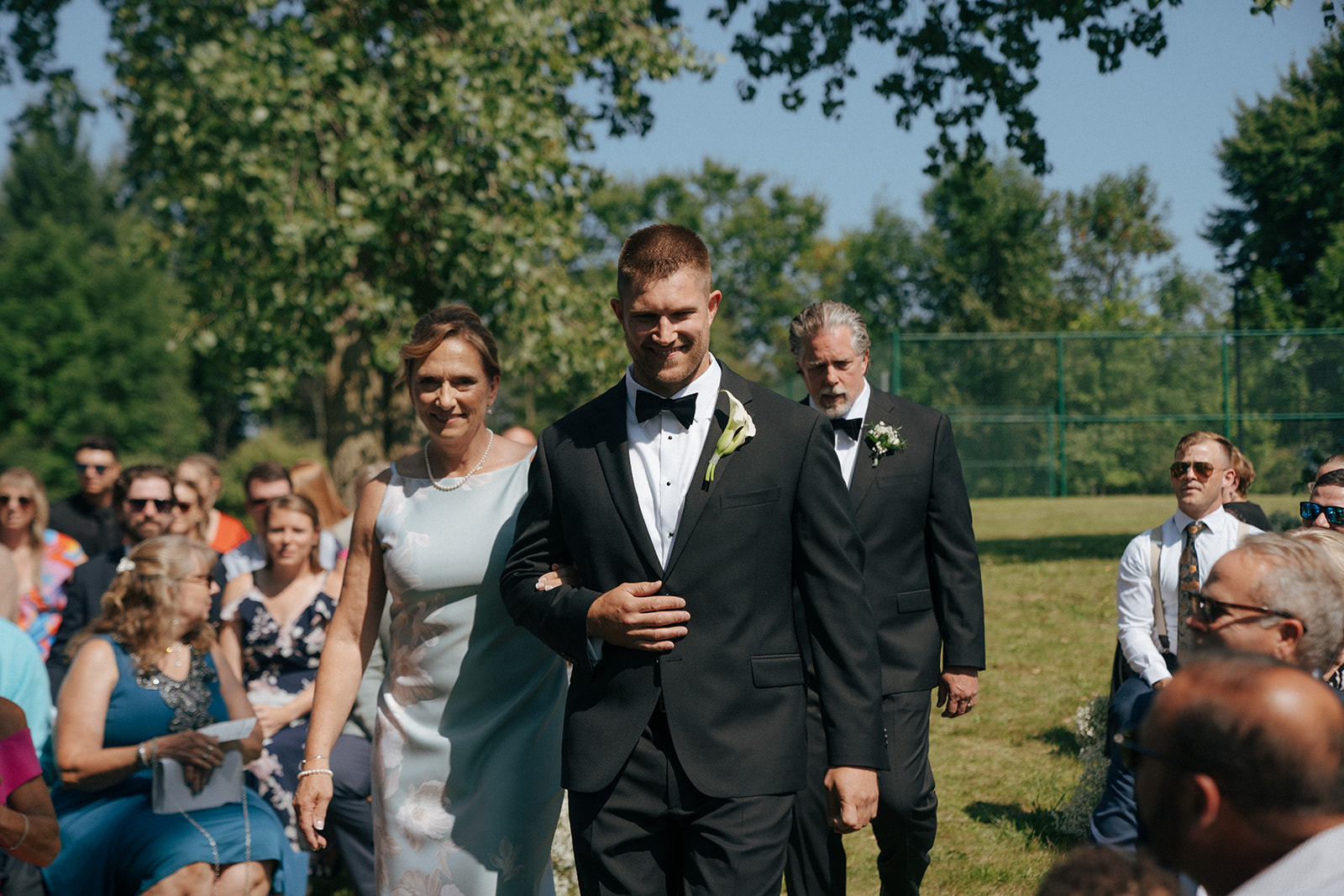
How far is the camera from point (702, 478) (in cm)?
291

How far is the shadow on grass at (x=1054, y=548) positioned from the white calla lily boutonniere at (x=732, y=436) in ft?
39.3

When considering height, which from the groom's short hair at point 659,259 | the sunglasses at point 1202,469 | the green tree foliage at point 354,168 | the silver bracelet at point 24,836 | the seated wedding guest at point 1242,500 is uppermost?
the green tree foliage at point 354,168

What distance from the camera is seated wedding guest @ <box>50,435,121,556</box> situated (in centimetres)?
860

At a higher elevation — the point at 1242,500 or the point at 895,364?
the point at 895,364

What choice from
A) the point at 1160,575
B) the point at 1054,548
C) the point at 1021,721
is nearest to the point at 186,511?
the point at 1160,575

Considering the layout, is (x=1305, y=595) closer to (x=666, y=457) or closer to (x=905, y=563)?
(x=666, y=457)

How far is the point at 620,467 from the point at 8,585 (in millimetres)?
3769

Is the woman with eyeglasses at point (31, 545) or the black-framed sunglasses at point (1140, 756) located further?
the woman with eyeglasses at point (31, 545)

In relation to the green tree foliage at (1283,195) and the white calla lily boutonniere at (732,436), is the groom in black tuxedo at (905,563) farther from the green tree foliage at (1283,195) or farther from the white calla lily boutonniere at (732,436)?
the green tree foliage at (1283,195)

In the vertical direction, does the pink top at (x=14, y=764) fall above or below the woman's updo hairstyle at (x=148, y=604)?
below

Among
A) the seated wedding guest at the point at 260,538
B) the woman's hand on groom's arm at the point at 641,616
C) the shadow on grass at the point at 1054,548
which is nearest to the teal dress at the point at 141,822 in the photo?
the seated wedding guest at the point at 260,538

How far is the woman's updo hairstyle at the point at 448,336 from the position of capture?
3.54m

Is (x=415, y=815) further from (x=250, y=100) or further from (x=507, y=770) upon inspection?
(x=250, y=100)

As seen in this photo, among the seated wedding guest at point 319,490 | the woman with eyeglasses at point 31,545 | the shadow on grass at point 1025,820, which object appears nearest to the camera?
the shadow on grass at point 1025,820
